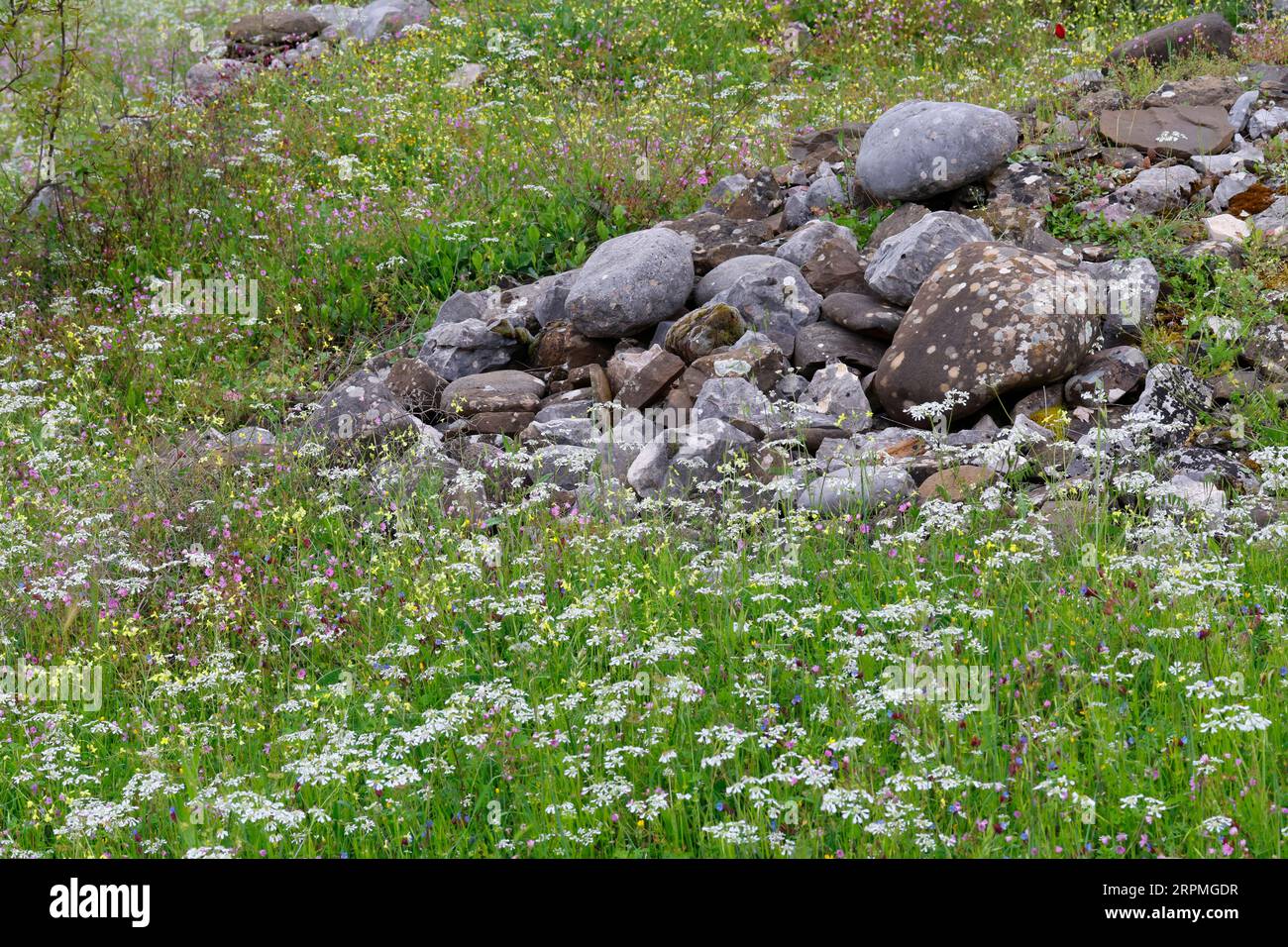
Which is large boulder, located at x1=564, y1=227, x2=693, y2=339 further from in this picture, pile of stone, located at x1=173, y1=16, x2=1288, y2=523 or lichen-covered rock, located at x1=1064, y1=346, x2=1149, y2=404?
lichen-covered rock, located at x1=1064, y1=346, x2=1149, y2=404

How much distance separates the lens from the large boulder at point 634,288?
893cm

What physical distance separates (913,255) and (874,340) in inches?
26.2

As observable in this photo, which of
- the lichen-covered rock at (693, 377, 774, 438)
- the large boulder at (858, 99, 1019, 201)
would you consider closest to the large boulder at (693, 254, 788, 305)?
the large boulder at (858, 99, 1019, 201)

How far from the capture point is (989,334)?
750cm

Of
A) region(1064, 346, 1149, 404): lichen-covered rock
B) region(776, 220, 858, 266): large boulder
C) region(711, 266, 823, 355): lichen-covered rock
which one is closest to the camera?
region(1064, 346, 1149, 404): lichen-covered rock

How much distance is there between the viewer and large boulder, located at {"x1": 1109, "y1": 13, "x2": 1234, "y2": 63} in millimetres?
12500

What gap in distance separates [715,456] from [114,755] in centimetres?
360

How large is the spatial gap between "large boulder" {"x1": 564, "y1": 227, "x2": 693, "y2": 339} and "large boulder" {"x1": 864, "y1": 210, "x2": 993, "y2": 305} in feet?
4.87

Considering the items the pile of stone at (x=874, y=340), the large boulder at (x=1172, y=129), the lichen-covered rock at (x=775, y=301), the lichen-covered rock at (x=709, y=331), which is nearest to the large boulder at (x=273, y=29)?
the pile of stone at (x=874, y=340)

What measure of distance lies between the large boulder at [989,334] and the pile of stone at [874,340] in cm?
2

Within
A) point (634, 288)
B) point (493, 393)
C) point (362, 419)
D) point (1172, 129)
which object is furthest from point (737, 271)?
point (1172, 129)

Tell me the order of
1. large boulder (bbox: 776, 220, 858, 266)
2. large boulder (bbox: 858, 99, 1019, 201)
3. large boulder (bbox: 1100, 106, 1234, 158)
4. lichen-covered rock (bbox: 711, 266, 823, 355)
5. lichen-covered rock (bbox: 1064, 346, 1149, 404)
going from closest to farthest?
lichen-covered rock (bbox: 1064, 346, 1149, 404) → lichen-covered rock (bbox: 711, 266, 823, 355) → large boulder (bbox: 776, 220, 858, 266) → large boulder (bbox: 858, 99, 1019, 201) → large boulder (bbox: 1100, 106, 1234, 158)

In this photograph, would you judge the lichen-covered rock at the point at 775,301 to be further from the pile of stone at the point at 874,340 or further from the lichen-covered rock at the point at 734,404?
the lichen-covered rock at the point at 734,404

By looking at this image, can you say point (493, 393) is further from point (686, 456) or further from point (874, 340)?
point (874, 340)
